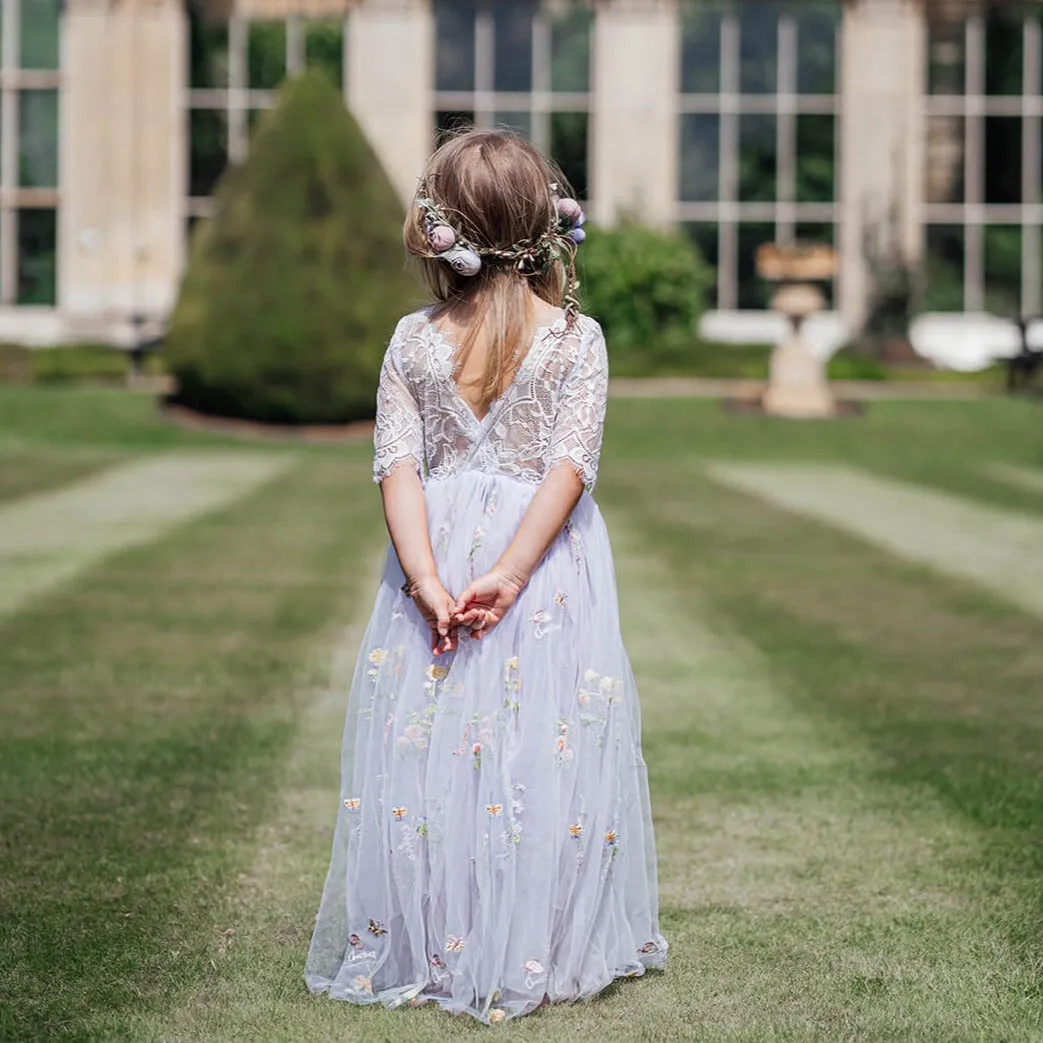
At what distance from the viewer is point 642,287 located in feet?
100

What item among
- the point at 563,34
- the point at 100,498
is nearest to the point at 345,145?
the point at 100,498

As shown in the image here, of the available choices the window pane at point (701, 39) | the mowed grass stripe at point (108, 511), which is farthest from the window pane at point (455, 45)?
the mowed grass stripe at point (108, 511)

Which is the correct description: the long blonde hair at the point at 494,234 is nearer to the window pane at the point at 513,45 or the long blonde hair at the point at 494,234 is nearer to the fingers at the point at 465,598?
the fingers at the point at 465,598

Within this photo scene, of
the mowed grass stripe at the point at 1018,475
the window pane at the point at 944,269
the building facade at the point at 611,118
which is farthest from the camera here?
the window pane at the point at 944,269

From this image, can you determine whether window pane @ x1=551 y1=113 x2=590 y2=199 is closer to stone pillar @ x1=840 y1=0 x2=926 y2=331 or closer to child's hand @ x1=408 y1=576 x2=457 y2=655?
stone pillar @ x1=840 y1=0 x2=926 y2=331

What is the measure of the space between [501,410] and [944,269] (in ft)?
101

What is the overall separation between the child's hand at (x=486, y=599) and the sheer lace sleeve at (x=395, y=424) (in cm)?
31

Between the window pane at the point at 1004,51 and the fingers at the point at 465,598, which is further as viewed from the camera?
the window pane at the point at 1004,51

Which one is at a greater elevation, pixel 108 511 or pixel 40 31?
pixel 40 31

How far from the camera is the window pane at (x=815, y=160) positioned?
33188mm

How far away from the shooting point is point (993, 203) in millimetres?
33438

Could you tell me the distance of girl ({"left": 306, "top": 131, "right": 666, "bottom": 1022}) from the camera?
3646mm

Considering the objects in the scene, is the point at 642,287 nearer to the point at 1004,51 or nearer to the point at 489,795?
the point at 1004,51

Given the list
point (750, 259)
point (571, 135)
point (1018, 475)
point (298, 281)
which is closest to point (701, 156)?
point (750, 259)
